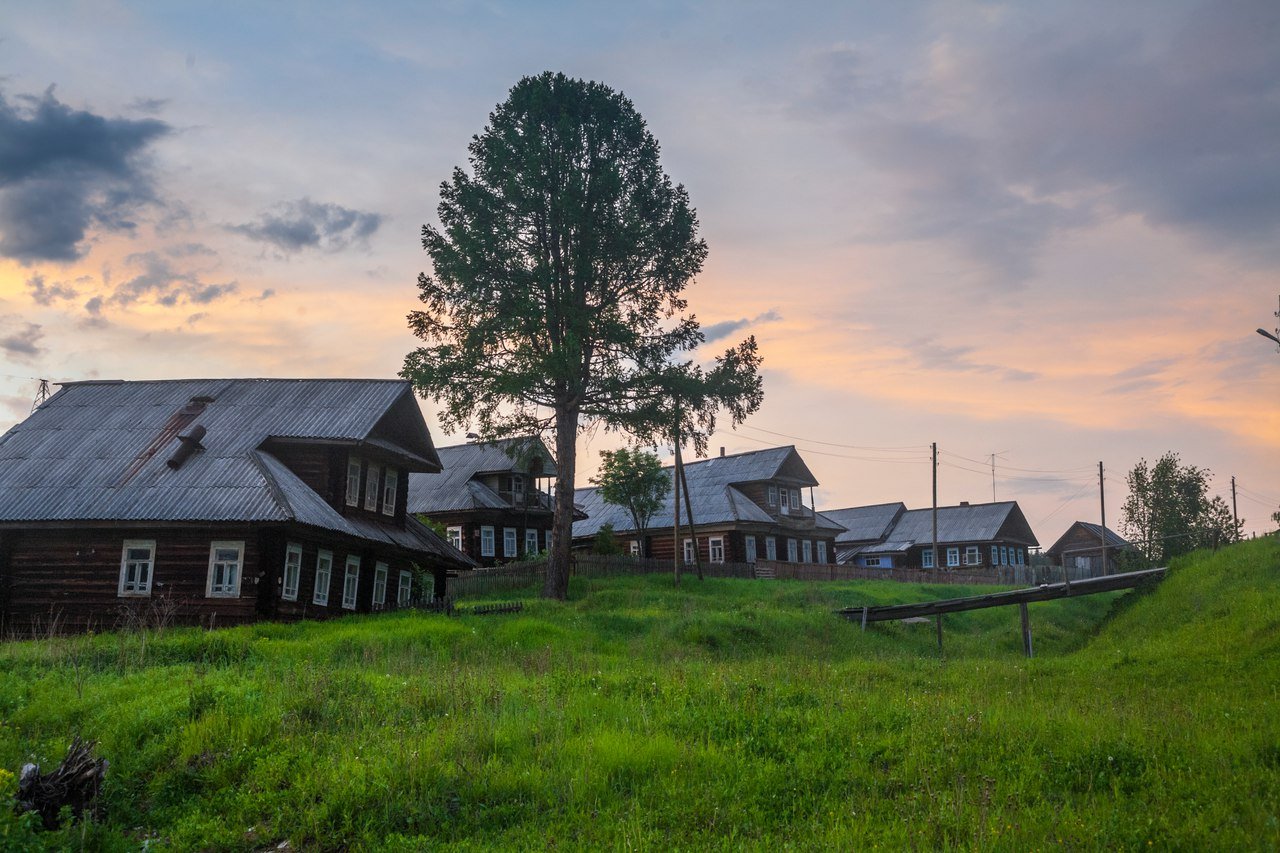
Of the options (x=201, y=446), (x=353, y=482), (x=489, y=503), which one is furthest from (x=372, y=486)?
(x=489, y=503)

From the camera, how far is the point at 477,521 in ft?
178

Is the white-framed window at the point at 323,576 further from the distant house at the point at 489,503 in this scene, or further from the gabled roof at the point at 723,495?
the gabled roof at the point at 723,495

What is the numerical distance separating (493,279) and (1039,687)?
22.2m

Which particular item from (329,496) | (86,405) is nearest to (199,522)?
(329,496)

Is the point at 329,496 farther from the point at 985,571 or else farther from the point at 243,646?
the point at 985,571

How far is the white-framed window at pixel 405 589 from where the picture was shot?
36875 mm

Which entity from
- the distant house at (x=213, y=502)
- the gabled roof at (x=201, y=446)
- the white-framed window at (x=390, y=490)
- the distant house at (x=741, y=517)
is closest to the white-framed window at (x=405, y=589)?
the distant house at (x=213, y=502)

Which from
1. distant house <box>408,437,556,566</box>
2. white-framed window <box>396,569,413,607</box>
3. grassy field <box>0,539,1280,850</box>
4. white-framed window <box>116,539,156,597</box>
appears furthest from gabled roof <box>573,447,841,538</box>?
grassy field <box>0,539,1280,850</box>

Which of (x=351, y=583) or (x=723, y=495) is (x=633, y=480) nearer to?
(x=723, y=495)

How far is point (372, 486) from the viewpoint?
35.7m

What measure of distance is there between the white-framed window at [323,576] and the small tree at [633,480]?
75.5ft

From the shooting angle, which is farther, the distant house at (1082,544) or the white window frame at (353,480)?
the distant house at (1082,544)

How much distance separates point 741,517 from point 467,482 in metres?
15.8

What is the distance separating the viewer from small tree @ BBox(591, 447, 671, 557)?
176 ft
